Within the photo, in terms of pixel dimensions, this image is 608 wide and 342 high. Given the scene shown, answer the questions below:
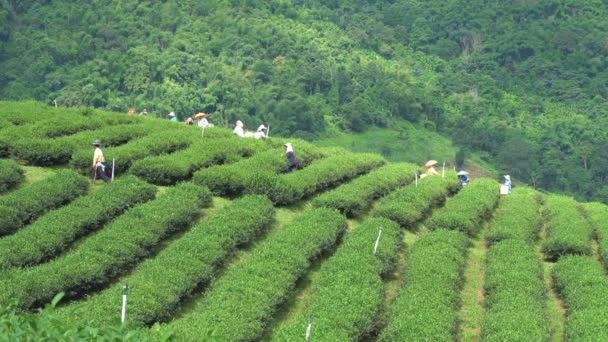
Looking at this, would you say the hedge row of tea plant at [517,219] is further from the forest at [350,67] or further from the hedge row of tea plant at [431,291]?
the forest at [350,67]

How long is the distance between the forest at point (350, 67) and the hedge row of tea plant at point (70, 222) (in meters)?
52.1

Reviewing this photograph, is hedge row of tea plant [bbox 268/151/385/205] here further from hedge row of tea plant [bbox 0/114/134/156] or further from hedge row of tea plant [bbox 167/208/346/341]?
hedge row of tea plant [bbox 0/114/134/156]

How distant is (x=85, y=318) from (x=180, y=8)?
8690 centimetres

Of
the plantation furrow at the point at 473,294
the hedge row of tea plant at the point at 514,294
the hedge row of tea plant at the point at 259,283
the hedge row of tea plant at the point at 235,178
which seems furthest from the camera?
the hedge row of tea plant at the point at 235,178

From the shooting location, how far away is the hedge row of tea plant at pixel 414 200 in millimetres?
23016

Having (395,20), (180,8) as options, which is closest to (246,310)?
(180,8)

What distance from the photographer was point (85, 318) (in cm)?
1323

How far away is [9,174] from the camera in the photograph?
2011 centimetres

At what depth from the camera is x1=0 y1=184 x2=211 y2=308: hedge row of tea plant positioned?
47.3 feet

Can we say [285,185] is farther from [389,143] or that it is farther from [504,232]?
[389,143]

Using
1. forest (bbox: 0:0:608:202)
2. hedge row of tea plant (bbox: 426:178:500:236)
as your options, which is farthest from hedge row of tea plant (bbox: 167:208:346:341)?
forest (bbox: 0:0:608:202)

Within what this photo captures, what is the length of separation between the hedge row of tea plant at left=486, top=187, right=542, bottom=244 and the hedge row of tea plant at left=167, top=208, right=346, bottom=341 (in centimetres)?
485

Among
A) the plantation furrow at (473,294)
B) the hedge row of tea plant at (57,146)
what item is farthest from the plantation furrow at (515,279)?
the hedge row of tea plant at (57,146)

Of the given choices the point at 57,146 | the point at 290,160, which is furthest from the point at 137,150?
Result: the point at 290,160
